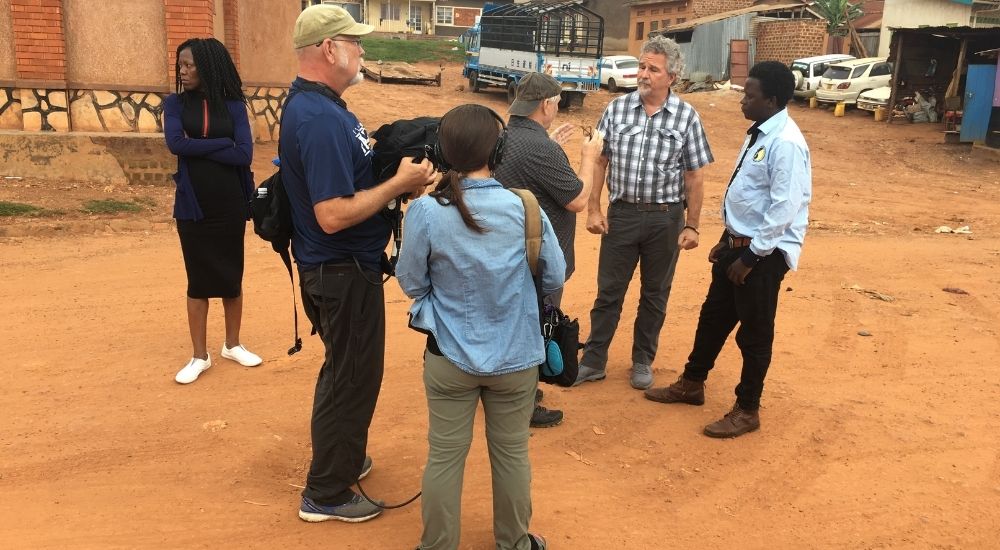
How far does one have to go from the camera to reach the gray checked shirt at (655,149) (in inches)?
196

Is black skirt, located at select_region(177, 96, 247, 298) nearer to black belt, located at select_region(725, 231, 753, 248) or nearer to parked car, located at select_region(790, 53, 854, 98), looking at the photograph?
black belt, located at select_region(725, 231, 753, 248)

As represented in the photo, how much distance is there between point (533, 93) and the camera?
4.27 metres

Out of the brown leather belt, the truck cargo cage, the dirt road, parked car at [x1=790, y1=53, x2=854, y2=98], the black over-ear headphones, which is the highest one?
the truck cargo cage

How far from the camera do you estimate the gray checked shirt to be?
4.99 metres

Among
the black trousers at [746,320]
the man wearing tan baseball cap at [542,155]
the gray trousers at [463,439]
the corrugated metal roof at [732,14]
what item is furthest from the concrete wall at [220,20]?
the corrugated metal roof at [732,14]

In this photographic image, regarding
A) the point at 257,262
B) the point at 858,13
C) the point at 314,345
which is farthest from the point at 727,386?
the point at 858,13

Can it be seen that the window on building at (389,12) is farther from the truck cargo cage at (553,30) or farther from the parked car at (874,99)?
the parked car at (874,99)

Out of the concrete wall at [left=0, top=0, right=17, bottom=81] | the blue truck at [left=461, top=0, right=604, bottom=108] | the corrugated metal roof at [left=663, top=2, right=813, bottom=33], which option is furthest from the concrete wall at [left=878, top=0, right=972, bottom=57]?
the concrete wall at [left=0, top=0, right=17, bottom=81]

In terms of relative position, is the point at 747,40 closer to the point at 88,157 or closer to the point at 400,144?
the point at 88,157

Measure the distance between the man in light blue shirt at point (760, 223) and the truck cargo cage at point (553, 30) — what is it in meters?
20.2

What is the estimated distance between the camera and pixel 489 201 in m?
2.89

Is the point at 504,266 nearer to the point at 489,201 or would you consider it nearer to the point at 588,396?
the point at 489,201

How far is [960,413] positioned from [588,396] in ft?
7.14

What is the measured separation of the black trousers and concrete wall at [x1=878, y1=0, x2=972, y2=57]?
30328 millimetres
